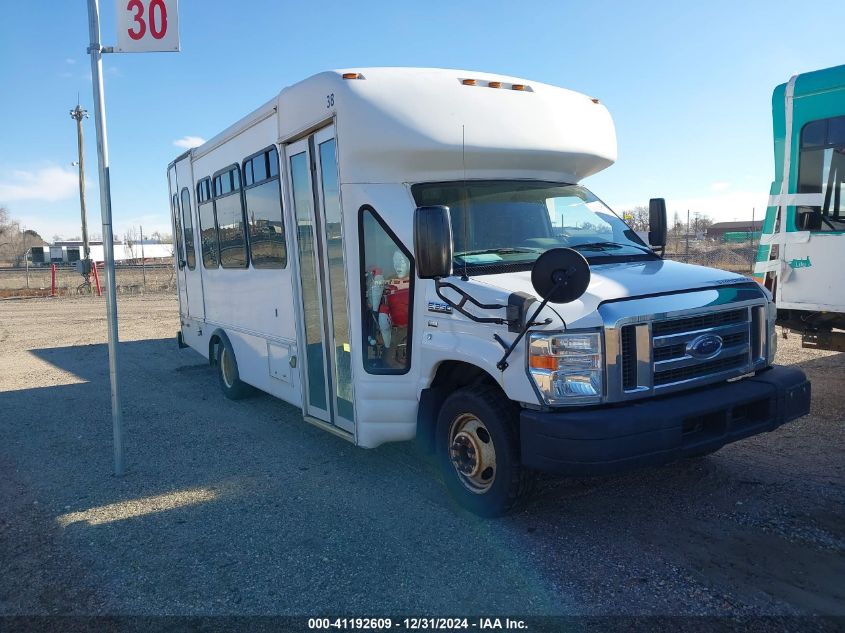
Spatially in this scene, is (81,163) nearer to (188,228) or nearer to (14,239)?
(188,228)

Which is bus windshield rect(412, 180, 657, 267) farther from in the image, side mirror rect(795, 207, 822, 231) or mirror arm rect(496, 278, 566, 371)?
side mirror rect(795, 207, 822, 231)

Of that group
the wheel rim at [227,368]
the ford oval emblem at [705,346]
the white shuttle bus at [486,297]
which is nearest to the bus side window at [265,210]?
the white shuttle bus at [486,297]

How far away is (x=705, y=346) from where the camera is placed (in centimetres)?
403

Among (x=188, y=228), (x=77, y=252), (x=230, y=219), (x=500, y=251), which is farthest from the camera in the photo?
(x=77, y=252)

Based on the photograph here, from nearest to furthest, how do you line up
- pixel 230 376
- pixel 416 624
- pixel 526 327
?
pixel 416 624 < pixel 526 327 < pixel 230 376

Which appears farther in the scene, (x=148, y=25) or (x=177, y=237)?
(x=177, y=237)

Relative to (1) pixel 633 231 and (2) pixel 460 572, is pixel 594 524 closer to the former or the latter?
(2) pixel 460 572

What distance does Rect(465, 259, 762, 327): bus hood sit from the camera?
146 inches

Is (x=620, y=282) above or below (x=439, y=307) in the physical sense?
above

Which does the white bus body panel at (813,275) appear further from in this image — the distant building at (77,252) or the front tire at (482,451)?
the distant building at (77,252)

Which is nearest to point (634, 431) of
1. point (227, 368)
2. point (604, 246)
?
point (604, 246)

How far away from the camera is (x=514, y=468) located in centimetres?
399

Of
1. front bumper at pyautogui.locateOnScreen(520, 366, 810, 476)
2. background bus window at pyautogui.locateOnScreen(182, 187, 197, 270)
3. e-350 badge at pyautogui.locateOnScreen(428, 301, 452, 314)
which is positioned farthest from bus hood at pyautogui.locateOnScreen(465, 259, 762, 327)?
background bus window at pyautogui.locateOnScreen(182, 187, 197, 270)

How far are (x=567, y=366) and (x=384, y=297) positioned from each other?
5.40 feet
